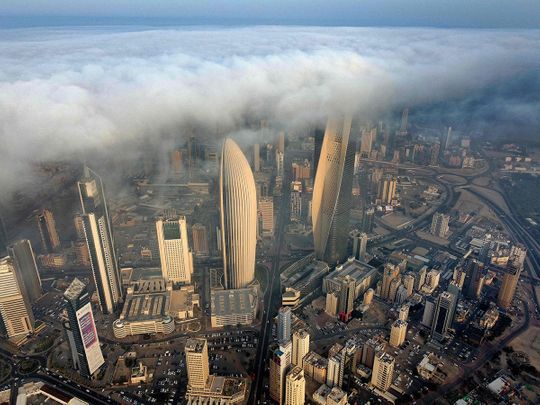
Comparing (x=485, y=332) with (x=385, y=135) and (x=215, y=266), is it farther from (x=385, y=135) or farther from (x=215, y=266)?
(x=385, y=135)

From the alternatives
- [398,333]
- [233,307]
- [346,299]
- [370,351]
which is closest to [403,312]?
[398,333]

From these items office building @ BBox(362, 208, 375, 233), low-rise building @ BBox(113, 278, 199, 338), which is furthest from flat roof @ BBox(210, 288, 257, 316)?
office building @ BBox(362, 208, 375, 233)

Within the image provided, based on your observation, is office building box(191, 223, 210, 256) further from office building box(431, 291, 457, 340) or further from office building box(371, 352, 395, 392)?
office building box(431, 291, 457, 340)

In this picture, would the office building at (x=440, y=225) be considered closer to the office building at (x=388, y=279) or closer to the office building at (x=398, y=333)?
the office building at (x=388, y=279)

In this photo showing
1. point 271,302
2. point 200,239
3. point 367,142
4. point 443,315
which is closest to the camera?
point 443,315

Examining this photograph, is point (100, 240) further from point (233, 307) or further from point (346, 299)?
point (346, 299)
